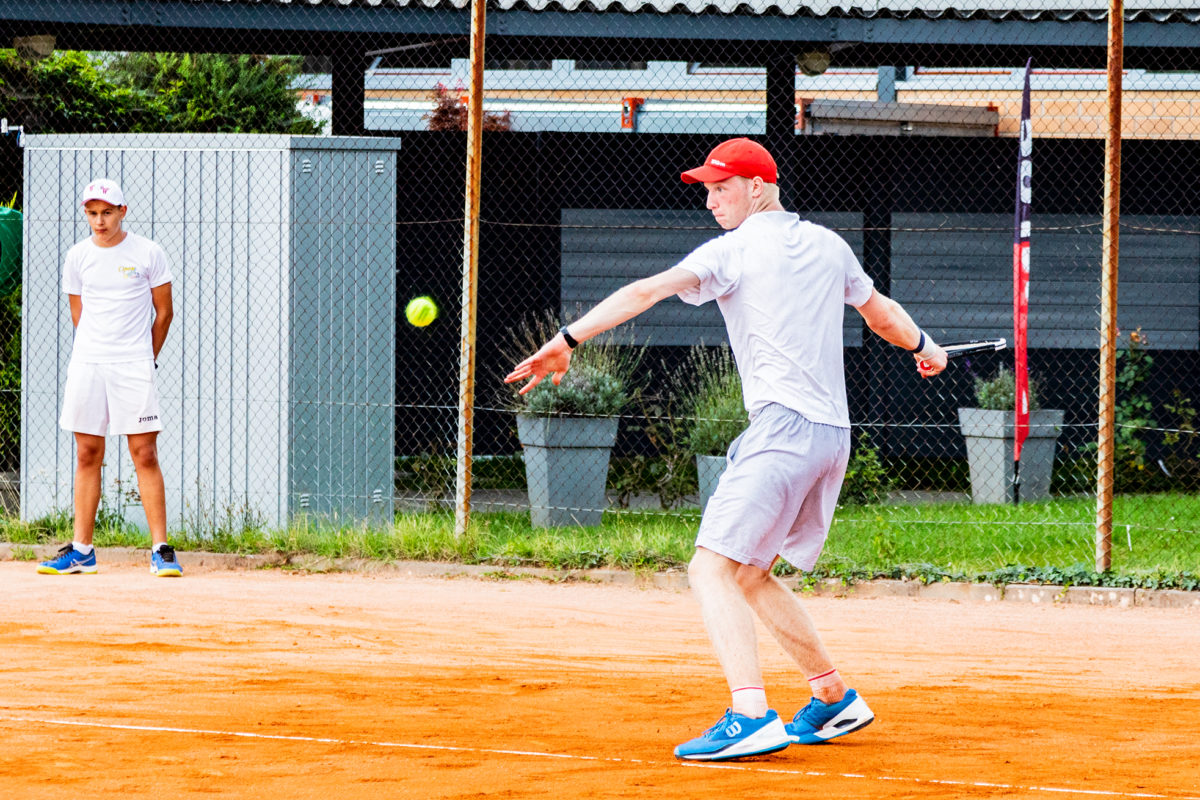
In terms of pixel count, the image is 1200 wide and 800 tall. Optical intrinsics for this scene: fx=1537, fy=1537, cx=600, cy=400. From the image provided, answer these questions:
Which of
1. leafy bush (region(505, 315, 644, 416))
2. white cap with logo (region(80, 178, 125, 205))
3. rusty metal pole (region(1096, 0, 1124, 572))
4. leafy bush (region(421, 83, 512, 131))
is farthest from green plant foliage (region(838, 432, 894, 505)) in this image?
leafy bush (region(421, 83, 512, 131))

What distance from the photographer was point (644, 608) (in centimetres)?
786

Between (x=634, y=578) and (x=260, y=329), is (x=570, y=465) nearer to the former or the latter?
(x=634, y=578)

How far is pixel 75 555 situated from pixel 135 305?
56.7 inches

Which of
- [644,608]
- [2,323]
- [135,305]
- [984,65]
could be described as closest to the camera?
[644,608]

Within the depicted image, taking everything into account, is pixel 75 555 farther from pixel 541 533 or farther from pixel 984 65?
pixel 984 65

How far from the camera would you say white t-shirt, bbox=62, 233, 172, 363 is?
8.33 m

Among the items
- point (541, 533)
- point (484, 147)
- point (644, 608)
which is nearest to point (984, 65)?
point (484, 147)

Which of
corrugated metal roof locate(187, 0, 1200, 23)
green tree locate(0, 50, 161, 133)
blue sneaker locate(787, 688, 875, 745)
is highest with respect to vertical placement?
green tree locate(0, 50, 161, 133)

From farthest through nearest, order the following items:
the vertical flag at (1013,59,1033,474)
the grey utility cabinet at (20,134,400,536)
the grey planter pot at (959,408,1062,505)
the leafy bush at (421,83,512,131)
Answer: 1. the leafy bush at (421,83,512,131)
2. the grey planter pot at (959,408,1062,505)
3. the vertical flag at (1013,59,1033,474)
4. the grey utility cabinet at (20,134,400,536)

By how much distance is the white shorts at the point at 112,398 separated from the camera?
8.37 meters

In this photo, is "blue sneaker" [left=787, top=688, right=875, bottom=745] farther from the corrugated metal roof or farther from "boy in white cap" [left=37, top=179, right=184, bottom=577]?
the corrugated metal roof

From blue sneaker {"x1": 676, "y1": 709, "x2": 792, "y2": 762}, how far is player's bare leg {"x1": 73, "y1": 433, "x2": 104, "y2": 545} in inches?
196

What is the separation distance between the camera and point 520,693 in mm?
5789

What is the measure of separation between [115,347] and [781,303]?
4.87 m
